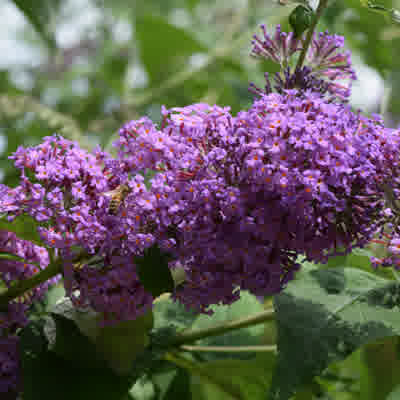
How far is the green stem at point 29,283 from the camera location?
92cm

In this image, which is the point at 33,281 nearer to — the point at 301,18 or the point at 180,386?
the point at 180,386

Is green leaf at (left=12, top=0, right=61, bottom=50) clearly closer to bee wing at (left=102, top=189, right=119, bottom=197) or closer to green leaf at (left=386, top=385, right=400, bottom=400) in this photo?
bee wing at (left=102, top=189, right=119, bottom=197)

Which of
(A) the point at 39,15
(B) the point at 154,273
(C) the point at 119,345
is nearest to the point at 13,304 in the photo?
(C) the point at 119,345

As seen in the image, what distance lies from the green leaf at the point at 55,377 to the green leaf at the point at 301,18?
0.72 meters

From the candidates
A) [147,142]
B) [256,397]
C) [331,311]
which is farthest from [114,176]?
[256,397]

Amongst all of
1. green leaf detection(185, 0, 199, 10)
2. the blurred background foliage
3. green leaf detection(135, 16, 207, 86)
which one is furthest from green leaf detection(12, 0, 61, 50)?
green leaf detection(185, 0, 199, 10)

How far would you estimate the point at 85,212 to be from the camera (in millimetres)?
849

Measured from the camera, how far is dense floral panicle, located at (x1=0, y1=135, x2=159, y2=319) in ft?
2.79

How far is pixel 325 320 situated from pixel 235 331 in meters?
0.51

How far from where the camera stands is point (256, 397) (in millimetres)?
1233

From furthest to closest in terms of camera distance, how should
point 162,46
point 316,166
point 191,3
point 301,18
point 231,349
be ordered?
1. point 191,3
2. point 162,46
3. point 231,349
4. point 301,18
5. point 316,166

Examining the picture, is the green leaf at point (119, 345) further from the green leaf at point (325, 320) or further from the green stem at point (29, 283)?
the green leaf at point (325, 320)

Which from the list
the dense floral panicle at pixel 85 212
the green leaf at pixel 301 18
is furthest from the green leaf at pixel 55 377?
the green leaf at pixel 301 18

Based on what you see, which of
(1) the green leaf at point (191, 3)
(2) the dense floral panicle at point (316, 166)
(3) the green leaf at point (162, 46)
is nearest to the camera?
(2) the dense floral panicle at point (316, 166)
